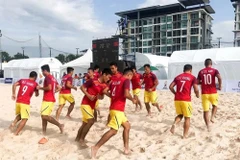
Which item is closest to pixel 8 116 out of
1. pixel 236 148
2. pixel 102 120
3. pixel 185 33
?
pixel 102 120

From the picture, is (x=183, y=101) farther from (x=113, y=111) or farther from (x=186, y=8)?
(x=186, y=8)

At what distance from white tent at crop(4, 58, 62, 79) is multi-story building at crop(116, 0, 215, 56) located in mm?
46916

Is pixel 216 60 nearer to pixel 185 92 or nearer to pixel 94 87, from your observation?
pixel 185 92

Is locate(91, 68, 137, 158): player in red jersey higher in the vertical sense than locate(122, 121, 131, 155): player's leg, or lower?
higher

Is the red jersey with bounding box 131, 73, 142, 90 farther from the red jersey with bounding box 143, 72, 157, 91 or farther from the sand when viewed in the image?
the sand

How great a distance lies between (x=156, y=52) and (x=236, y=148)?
87.3 m

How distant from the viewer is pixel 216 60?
23.8m

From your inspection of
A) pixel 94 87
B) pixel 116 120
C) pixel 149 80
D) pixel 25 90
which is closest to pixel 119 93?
pixel 116 120

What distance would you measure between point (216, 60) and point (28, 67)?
24961 mm

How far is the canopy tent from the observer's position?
76.2 ft

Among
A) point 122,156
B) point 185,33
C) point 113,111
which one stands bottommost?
point 122,156

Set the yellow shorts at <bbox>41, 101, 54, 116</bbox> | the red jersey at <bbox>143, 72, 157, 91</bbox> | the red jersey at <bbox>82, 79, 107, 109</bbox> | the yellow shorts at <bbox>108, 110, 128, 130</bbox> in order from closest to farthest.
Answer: the yellow shorts at <bbox>108, 110, 128, 130</bbox>, the red jersey at <bbox>82, 79, 107, 109</bbox>, the yellow shorts at <bbox>41, 101, 54, 116</bbox>, the red jersey at <bbox>143, 72, 157, 91</bbox>

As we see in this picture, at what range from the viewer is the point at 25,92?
6.47m

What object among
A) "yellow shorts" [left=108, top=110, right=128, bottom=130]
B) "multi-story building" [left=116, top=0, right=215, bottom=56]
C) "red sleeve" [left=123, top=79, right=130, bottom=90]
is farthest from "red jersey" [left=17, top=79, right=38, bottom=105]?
"multi-story building" [left=116, top=0, right=215, bottom=56]
